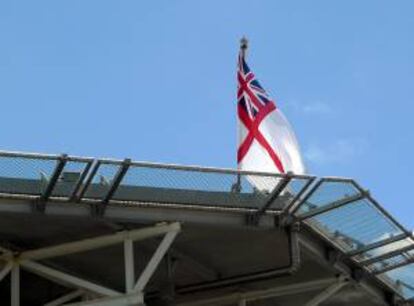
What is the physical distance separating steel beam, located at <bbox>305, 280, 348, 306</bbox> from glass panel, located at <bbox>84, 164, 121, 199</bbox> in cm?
820

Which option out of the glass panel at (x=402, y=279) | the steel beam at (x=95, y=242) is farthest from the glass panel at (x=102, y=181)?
the glass panel at (x=402, y=279)

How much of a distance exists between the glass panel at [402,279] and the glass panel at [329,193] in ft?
16.9

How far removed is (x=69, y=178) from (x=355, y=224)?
7.53 m

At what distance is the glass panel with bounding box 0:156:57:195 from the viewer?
2516 centimetres

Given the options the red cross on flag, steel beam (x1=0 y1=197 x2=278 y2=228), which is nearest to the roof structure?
steel beam (x1=0 y1=197 x2=278 y2=228)

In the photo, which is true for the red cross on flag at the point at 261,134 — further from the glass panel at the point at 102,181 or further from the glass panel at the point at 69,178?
the glass panel at the point at 69,178

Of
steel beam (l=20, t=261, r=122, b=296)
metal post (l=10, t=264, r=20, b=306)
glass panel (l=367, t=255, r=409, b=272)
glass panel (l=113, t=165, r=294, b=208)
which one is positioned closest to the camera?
glass panel (l=113, t=165, r=294, b=208)

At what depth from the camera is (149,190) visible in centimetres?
2650

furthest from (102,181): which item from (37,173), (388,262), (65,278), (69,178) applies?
(388,262)

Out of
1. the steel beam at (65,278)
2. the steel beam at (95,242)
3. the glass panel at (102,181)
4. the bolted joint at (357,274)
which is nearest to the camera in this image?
the glass panel at (102,181)

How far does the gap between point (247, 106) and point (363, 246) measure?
5.25 meters

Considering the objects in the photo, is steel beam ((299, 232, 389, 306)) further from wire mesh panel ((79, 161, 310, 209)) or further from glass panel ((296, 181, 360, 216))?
wire mesh panel ((79, 161, 310, 209))

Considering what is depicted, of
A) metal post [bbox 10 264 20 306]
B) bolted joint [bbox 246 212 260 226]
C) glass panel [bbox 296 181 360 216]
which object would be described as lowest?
metal post [bbox 10 264 20 306]

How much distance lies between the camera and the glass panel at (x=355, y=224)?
27.6 metres
